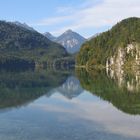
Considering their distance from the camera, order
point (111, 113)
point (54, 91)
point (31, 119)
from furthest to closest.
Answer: point (54, 91) → point (111, 113) → point (31, 119)

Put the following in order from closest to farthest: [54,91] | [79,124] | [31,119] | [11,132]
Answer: [11,132]
[79,124]
[31,119]
[54,91]

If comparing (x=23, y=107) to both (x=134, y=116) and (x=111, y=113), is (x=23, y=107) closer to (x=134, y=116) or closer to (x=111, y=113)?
(x=111, y=113)

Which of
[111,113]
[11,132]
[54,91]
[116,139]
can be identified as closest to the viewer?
[116,139]

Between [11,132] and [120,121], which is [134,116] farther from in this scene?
[11,132]

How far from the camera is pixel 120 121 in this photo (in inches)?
2288

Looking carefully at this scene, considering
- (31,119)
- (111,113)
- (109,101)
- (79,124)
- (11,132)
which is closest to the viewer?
(11,132)

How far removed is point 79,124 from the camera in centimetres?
5628

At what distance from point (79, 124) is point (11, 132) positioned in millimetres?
10475

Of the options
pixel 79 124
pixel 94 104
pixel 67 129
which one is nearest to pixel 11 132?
pixel 67 129

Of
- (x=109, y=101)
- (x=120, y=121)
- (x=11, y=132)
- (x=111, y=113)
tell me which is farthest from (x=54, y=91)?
(x=11, y=132)

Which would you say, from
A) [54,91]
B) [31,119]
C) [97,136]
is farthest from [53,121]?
[54,91]

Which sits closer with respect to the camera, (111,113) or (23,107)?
(111,113)

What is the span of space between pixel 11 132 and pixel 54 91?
6016cm

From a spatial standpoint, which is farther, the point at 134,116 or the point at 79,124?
the point at 134,116
